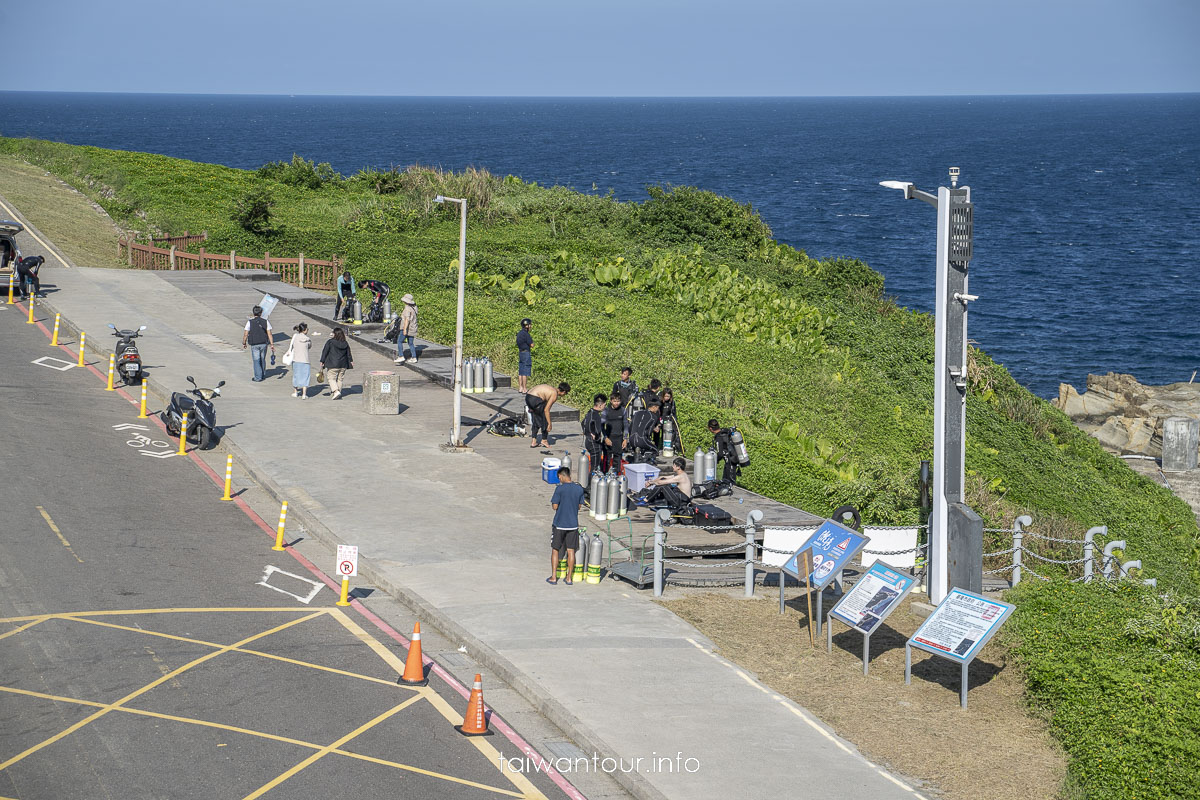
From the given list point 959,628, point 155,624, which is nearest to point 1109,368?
point 959,628

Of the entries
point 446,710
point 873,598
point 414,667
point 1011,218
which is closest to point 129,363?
point 414,667

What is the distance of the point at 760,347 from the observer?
1502 inches

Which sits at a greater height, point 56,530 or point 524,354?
point 524,354

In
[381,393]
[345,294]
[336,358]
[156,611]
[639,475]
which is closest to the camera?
[156,611]

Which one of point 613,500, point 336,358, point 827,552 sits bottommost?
point 613,500

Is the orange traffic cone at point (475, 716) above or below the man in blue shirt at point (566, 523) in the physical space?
below

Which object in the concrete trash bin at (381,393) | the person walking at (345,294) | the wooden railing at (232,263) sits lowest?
the concrete trash bin at (381,393)

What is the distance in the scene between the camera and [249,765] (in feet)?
39.7

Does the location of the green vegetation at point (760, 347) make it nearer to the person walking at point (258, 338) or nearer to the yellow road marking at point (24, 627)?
the person walking at point (258, 338)

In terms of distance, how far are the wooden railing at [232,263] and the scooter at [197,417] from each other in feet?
62.4

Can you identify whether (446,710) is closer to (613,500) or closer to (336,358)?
(613,500)

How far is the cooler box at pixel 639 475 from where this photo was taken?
22047 mm

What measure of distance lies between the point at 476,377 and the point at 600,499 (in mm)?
9857

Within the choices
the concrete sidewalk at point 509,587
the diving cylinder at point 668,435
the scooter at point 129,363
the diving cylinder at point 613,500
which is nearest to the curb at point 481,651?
the concrete sidewalk at point 509,587
